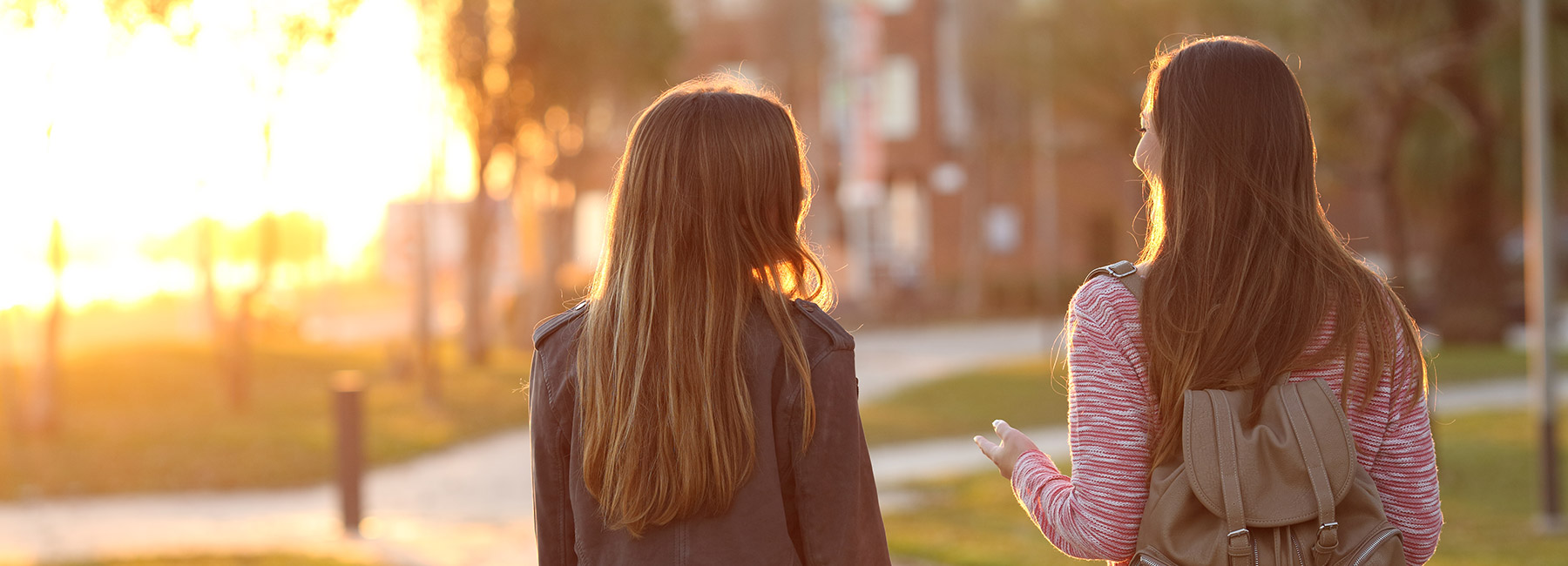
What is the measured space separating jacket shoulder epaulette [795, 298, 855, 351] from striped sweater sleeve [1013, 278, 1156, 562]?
36 cm

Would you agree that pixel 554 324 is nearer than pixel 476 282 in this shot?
Yes

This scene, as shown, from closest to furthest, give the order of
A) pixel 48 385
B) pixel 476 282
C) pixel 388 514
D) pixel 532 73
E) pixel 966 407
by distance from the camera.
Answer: pixel 388 514 → pixel 48 385 → pixel 966 407 → pixel 532 73 → pixel 476 282

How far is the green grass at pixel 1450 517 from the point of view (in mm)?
7500

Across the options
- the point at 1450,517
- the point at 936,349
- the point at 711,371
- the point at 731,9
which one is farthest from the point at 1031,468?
the point at 731,9

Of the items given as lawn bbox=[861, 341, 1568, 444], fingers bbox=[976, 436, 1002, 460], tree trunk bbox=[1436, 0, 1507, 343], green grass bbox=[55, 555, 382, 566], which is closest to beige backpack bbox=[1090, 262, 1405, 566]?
fingers bbox=[976, 436, 1002, 460]

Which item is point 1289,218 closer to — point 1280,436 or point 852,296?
point 1280,436

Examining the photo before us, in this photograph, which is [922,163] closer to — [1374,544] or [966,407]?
[966,407]

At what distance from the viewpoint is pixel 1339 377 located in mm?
2172

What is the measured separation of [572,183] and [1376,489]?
24.5 meters

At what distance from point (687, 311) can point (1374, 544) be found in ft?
3.59

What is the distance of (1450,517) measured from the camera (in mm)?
9203

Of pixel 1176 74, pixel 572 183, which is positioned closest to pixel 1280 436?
pixel 1176 74

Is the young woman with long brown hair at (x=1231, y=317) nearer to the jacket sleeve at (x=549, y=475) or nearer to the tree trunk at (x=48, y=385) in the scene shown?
the jacket sleeve at (x=549, y=475)

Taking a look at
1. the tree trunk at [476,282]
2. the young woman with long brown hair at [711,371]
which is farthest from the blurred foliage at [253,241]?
the young woman with long brown hair at [711,371]
